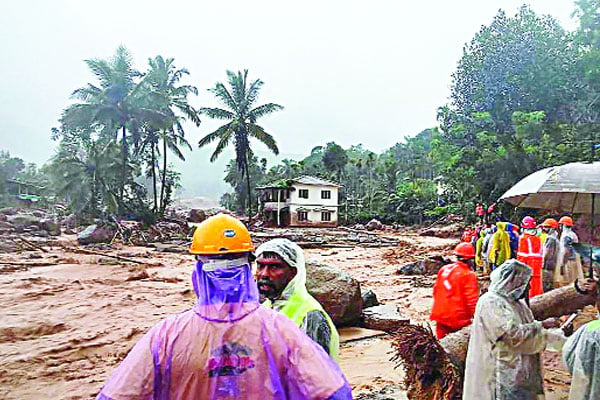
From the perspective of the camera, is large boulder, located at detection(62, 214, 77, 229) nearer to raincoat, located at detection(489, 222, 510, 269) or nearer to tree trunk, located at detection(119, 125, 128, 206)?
tree trunk, located at detection(119, 125, 128, 206)

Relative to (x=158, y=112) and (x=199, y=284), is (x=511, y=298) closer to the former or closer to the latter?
(x=199, y=284)

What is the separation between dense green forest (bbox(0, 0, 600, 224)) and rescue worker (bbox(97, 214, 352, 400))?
2434 centimetres

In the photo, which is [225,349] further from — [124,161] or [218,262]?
[124,161]

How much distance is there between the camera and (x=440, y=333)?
4.93 m

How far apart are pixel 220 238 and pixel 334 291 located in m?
5.90

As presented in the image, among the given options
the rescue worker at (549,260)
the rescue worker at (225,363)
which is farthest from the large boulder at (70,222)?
the rescue worker at (225,363)

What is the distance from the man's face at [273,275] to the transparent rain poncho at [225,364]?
3.26ft

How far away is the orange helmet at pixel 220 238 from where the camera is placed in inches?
71.6

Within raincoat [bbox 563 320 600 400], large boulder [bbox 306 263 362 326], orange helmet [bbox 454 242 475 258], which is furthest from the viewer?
large boulder [bbox 306 263 362 326]

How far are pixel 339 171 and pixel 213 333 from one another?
47.0 metres

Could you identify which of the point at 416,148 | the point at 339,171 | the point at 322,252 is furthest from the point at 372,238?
the point at 416,148

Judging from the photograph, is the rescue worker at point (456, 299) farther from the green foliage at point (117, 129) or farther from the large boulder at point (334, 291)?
the green foliage at point (117, 129)

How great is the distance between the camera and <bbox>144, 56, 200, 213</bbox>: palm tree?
1344 inches

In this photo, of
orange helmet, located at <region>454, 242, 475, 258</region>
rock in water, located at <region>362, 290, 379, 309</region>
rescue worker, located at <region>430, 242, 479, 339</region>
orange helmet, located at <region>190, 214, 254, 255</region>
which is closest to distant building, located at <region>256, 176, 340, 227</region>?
rock in water, located at <region>362, 290, 379, 309</region>
